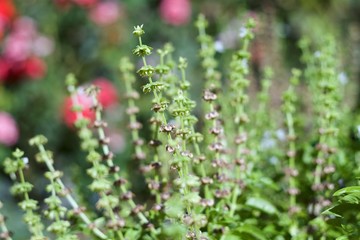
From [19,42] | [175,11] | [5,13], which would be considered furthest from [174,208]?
[175,11]

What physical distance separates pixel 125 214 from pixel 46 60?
3.42 meters

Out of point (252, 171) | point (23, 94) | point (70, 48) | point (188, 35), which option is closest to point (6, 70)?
point (23, 94)

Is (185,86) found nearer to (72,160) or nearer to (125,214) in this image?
(125,214)

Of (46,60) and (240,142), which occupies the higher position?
(46,60)

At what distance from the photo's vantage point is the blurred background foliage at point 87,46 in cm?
446

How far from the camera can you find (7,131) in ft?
13.7

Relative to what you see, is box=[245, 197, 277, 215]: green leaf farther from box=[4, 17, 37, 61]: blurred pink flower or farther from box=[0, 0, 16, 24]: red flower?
box=[4, 17, 37, 61]: blurred pink flower

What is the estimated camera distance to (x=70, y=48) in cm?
496

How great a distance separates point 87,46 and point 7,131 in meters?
1.03

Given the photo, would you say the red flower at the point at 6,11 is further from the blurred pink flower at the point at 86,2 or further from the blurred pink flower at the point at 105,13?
the blurred pink flower at the point at 105,13

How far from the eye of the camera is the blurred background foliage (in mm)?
4461

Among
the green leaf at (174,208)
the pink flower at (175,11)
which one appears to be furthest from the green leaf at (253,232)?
the pink flower at (175,11)

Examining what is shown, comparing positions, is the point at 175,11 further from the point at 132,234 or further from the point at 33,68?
the point at 132,234

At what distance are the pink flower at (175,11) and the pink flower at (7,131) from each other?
1319 millimetres
